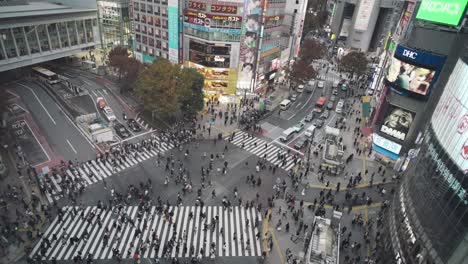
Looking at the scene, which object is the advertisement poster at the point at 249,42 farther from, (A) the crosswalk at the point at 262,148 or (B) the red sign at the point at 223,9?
(A) the crosswalk at the point at 262,148

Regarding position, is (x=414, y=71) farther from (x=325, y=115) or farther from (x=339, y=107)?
(x=339, y=107)

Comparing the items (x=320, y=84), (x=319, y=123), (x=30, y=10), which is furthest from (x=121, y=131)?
(x=320, y=84)

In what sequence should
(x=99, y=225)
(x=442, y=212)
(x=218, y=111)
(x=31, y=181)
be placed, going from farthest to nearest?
(x=218, y=111) < (x=31, y=181) < (x=99, y=225) < (x=442, y=212)

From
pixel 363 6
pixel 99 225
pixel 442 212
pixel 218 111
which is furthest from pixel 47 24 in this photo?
pixel 363 6

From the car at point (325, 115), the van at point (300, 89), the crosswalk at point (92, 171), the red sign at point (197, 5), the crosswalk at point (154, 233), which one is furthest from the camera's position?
the van at point (300, 89)

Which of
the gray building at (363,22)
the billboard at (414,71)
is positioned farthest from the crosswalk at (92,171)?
the gray building at (363,22)

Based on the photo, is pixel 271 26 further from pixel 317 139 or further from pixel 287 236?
pixel 287 236
